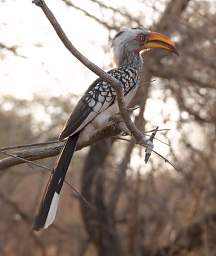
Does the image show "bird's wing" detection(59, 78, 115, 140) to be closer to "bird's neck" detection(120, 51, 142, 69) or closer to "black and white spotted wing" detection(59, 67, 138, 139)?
"black and white spotted wing" detection(59, 67, 138, 139)

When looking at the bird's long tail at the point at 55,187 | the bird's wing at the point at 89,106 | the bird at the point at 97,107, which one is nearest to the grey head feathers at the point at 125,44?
the bird at the point at 97,107

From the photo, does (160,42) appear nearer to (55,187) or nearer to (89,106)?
(89,106)

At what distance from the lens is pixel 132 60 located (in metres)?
3.94

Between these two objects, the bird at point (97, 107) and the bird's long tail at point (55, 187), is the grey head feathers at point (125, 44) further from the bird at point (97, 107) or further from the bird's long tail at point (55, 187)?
the bird's long tail at point (55, 187)

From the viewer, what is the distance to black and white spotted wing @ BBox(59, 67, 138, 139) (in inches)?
125

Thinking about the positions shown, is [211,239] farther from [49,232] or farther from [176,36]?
[49,232]

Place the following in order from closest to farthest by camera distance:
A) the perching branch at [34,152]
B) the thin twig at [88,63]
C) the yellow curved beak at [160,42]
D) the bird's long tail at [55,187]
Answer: the thin twig at [88,63] → the perching branch at [34,152] → the bird's long tail at [55,187] → the yellow curved beak at [160,42]

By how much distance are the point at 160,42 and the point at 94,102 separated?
2.62 ft

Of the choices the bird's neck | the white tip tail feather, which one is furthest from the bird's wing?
the bird's neck

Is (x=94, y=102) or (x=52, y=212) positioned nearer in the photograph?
(x=52, y=212)

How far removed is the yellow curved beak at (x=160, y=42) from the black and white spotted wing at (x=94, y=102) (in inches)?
11.9

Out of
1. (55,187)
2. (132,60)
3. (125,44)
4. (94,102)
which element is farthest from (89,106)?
(125,44)

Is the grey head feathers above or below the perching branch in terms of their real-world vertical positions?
above

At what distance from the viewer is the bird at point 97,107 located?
3131mm
